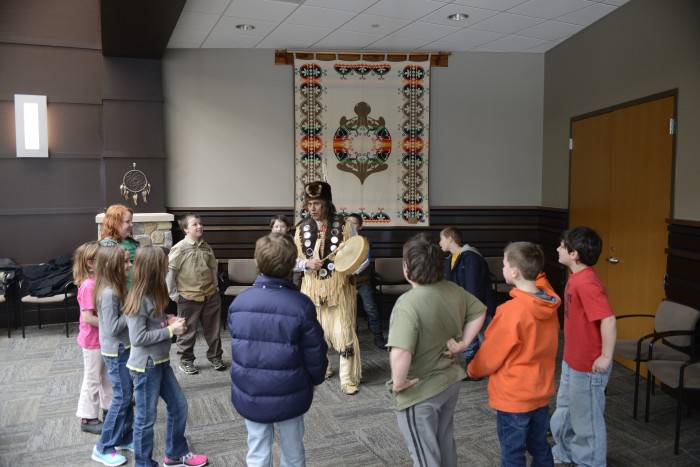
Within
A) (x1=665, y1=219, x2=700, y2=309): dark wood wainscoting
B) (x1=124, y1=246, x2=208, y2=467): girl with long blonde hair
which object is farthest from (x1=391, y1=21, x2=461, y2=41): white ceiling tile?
(x1=124, y1=246, x2=208, y2=467): girl with long blonde hair

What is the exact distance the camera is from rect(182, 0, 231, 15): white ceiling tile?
4852 millimetres

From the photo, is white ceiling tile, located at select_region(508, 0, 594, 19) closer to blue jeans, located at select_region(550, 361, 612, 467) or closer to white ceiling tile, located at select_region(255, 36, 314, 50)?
white ceiling tile, located at select_region(255, 36, 314, 50)

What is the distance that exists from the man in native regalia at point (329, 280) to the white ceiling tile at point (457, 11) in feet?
6.98

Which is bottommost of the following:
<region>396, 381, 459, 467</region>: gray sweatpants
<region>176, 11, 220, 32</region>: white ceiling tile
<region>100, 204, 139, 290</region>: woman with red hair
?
<region>396, 381, 459, 467</region>: gray sweatpants

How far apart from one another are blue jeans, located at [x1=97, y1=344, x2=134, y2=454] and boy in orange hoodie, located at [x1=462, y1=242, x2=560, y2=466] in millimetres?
1760

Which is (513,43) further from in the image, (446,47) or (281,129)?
(281,129)

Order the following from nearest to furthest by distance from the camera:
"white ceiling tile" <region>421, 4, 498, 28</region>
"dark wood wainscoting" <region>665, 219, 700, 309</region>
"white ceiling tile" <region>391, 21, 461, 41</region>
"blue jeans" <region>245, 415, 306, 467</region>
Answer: "blue jeans" <region>245, 415, 306, 467</region>, "dark wood wainscoting" <region>665, 219, 700, 309</region>, "white ceiling tile" <region>421, 4, 498, 28</region>, "white ceiling tile" <region>391, 21, 461, 41</region>

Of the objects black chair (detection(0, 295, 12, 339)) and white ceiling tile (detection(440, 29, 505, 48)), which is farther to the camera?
white ceiling tile (detection(440, 29, 505, 48))

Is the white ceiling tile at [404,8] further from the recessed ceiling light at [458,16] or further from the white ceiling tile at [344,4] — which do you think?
the recessed ceiling light at [458,16]

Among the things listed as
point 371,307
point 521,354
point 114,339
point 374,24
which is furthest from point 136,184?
point 521,354

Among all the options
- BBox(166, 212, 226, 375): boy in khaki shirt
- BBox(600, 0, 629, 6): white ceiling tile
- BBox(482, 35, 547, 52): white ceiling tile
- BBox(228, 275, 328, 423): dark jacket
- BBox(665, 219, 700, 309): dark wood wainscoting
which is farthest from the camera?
BBox(482, 35, 547, 52): white ceiling tile

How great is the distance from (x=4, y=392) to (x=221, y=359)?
158 centimetres

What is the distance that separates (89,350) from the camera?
328 cm

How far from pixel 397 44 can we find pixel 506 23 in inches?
49.3
